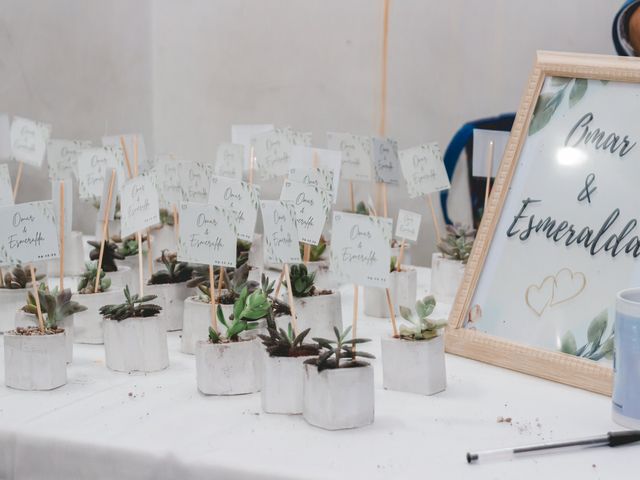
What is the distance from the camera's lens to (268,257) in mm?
1524

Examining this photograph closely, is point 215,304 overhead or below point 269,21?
below

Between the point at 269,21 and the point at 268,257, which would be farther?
the point at 269,21

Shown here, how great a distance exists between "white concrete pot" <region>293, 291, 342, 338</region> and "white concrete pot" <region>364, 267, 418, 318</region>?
24 cm

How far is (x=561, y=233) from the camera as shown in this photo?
1.59 meters

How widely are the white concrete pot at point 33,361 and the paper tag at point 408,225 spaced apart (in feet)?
3.13

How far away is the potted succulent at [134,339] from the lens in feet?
5.16

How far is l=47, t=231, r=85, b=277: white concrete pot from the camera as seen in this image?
2.36m

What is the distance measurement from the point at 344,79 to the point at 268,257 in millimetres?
1683

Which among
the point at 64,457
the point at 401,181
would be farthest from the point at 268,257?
the point at 401,181

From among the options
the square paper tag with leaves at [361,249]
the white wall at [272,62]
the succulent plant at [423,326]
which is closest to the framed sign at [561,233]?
the succulent plant at [423,326]

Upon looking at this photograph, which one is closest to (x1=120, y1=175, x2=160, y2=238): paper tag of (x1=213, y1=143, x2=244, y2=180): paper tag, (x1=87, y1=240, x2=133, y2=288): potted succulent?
(x1=87, y1=240, x2=133, y2=288): potted succulent

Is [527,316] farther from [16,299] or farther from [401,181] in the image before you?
[401,181]

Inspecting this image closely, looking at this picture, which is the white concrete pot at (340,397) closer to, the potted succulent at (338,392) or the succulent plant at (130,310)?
the potted succulent at (338,392)

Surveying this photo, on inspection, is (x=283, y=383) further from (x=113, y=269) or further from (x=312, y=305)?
(x=113, y=269)
